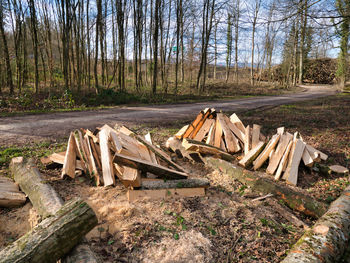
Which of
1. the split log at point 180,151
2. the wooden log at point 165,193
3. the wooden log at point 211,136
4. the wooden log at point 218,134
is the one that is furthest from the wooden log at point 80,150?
the wooden log at point 218,134

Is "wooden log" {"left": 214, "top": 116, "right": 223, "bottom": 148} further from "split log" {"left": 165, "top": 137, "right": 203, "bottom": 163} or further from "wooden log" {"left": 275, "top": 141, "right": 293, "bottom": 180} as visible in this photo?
"wooden log" {"left": 275, "top": 141, "right": 293, "bottom": 180}

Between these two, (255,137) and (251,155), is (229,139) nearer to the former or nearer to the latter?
(255,137)

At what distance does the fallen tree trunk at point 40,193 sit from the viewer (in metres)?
2.06

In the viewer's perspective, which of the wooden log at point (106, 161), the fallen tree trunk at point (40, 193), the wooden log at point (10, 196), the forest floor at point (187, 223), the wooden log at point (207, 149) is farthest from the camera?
the wooden log at point (207, 149)

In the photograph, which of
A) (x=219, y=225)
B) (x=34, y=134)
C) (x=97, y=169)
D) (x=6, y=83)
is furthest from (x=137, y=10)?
(x=219, y=225)

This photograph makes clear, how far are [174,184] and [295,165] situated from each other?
2.49 metres

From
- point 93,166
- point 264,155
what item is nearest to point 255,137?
point 264,155

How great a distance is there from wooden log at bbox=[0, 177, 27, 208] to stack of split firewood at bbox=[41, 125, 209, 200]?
2.23 ft

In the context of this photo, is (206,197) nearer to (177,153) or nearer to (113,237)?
(113,237)

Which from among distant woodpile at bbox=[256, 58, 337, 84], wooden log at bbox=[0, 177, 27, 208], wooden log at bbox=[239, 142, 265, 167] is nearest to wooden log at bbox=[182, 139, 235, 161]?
wooden log at bbox=[239, 142, 265, 167]

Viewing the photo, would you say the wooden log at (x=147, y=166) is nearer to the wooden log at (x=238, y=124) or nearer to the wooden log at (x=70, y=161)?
the wooden log at (x=70, y=161)

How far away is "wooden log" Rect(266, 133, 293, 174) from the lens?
173 inches

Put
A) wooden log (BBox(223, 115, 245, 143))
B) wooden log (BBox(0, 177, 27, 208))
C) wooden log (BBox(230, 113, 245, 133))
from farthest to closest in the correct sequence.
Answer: wooden log (BBox(230, 113, 245, 133)) < wooden log (BBox(223, 115, 245, 143)) < wooden log (BBox(0, 177, 27, 208))

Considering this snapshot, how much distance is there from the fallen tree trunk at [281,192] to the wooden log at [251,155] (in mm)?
364
